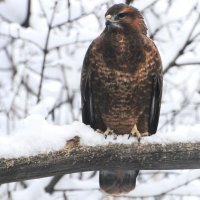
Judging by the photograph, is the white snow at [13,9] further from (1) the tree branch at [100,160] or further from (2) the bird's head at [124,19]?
(1) the tree branch at [100,160]

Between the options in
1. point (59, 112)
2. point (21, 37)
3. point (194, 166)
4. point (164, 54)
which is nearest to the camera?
point (194, 166)

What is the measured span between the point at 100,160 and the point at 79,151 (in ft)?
0.35

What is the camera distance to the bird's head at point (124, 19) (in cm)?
370

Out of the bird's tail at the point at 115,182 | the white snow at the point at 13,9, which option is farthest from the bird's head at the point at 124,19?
the white snow at the point at 13,9

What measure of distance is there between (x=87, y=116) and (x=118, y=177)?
412mm

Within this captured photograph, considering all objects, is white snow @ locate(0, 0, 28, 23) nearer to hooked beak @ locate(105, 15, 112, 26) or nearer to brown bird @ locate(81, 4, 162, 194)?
brown bird @ locate(81, 4, 162, 194)

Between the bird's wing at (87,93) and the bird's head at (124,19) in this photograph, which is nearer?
the bird's head at (124,19)

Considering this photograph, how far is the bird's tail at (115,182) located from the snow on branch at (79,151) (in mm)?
962

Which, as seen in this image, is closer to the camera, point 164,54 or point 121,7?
point 121,7

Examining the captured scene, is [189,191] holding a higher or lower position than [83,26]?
lower

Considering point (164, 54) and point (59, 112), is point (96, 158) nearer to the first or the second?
point (164, 54)

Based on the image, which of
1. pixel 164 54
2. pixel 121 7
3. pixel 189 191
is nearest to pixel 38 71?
pixel 164 54

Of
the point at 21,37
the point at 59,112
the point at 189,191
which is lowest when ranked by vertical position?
the point at 189,191

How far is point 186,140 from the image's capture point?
2.96m
